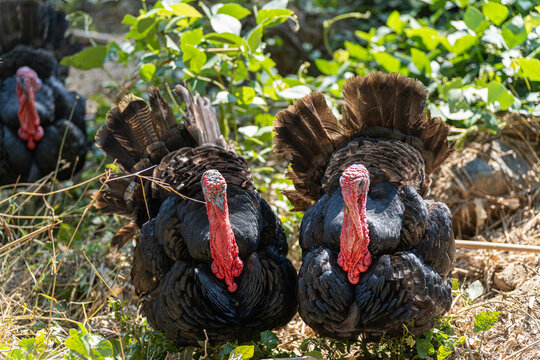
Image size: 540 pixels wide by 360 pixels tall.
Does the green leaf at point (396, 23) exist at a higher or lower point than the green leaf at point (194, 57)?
lower

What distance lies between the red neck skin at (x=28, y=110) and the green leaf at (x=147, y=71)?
109 cm

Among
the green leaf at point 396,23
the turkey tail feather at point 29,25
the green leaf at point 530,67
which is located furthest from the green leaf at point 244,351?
the turkey tail feather at point 29,25

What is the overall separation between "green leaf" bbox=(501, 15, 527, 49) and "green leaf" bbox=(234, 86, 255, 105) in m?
1.76

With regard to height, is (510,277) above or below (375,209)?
below

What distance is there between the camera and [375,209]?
2922mm

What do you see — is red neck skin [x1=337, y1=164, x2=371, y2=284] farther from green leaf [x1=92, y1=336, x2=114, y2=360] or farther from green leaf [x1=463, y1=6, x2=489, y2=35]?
green leaf [x1=463, y1=6, x2=489, y2=35]

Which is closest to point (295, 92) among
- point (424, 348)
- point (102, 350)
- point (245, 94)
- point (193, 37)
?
point (245, 94)

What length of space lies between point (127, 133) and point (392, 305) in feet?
6.07

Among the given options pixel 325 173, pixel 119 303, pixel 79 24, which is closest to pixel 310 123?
pixel 325 173

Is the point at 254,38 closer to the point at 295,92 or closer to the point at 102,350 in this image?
the point at 295,92

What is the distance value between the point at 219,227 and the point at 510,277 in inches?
72.9

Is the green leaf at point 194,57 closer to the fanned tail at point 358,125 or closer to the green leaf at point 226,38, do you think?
the green leaf at point 226,38

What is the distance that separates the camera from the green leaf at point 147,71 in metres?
4.02

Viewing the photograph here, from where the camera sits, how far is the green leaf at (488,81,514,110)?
3783 mm
